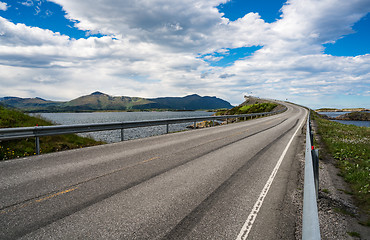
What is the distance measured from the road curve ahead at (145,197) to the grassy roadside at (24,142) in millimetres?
1271

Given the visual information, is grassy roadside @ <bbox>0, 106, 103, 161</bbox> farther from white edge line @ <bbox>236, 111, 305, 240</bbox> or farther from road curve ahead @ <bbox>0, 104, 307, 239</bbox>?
white edge line @ <bbox>236, 111, 305, 240</bbox>

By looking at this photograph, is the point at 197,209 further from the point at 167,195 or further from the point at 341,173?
the point at 341,173

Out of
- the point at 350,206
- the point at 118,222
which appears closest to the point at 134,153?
the point at 118,222

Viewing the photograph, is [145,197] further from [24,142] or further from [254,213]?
[24,142]

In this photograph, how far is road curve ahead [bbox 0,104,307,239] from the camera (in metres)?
3.38

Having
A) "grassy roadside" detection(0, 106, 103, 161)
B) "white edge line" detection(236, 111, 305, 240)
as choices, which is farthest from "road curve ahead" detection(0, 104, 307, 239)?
"grassy roadside" detection(0, 106, 103, 161)

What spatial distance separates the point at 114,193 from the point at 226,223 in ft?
8.02

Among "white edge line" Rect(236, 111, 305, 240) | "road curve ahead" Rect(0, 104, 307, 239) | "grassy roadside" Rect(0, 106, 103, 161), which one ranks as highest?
"grassy roadside" Rect(0, 106, 103, 161)

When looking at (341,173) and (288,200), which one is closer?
(288,200)

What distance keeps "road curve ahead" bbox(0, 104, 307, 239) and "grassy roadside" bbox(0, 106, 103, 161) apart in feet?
4.17

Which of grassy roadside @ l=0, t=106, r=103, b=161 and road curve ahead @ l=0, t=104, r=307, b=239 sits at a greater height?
grassy roadside @ l=0, t=106, r=103, b=161

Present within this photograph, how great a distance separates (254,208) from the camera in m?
4.25

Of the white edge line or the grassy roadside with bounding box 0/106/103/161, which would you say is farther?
the grassy roadside with bounding box 0/106/103/161

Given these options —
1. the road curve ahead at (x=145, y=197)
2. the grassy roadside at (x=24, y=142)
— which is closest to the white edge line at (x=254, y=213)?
the road curve ahead at (x=145, y=197)
